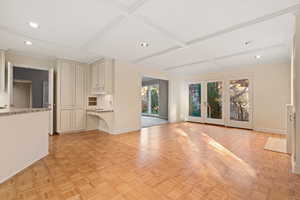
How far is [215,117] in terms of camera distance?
636cm

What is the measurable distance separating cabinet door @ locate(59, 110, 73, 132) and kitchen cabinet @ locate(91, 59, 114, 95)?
125cm

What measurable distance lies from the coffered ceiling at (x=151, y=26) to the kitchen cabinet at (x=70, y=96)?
3.03 feet

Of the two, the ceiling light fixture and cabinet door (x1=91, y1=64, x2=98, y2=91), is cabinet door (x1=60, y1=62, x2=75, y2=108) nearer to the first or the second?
cabinet door (x1=91, y1=64, x2=98, y2=91)

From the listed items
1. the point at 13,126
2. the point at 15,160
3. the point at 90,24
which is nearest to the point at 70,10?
the point at 90,24

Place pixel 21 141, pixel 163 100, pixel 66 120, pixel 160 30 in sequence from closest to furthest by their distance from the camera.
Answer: pixel 21 141
pixel 160 30
pixel 66 120
pixel 163 100

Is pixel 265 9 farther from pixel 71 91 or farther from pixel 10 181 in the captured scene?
pixel 71 91

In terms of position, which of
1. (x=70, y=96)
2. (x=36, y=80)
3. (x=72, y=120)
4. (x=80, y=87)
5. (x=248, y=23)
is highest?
(x=248, y=23)

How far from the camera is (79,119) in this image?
16.9 feet

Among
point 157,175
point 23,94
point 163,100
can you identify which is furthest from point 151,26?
point 23,94

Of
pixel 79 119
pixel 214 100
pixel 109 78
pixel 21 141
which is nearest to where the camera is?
pixel 21 141

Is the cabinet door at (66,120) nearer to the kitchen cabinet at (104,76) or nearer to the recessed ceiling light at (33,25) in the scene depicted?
the kitchen cabinet at (104,76)

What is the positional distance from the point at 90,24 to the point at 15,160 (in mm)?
2516

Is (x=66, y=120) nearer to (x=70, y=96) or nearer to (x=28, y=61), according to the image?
(x=70, y=96)

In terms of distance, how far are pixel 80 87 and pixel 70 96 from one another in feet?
1.58
